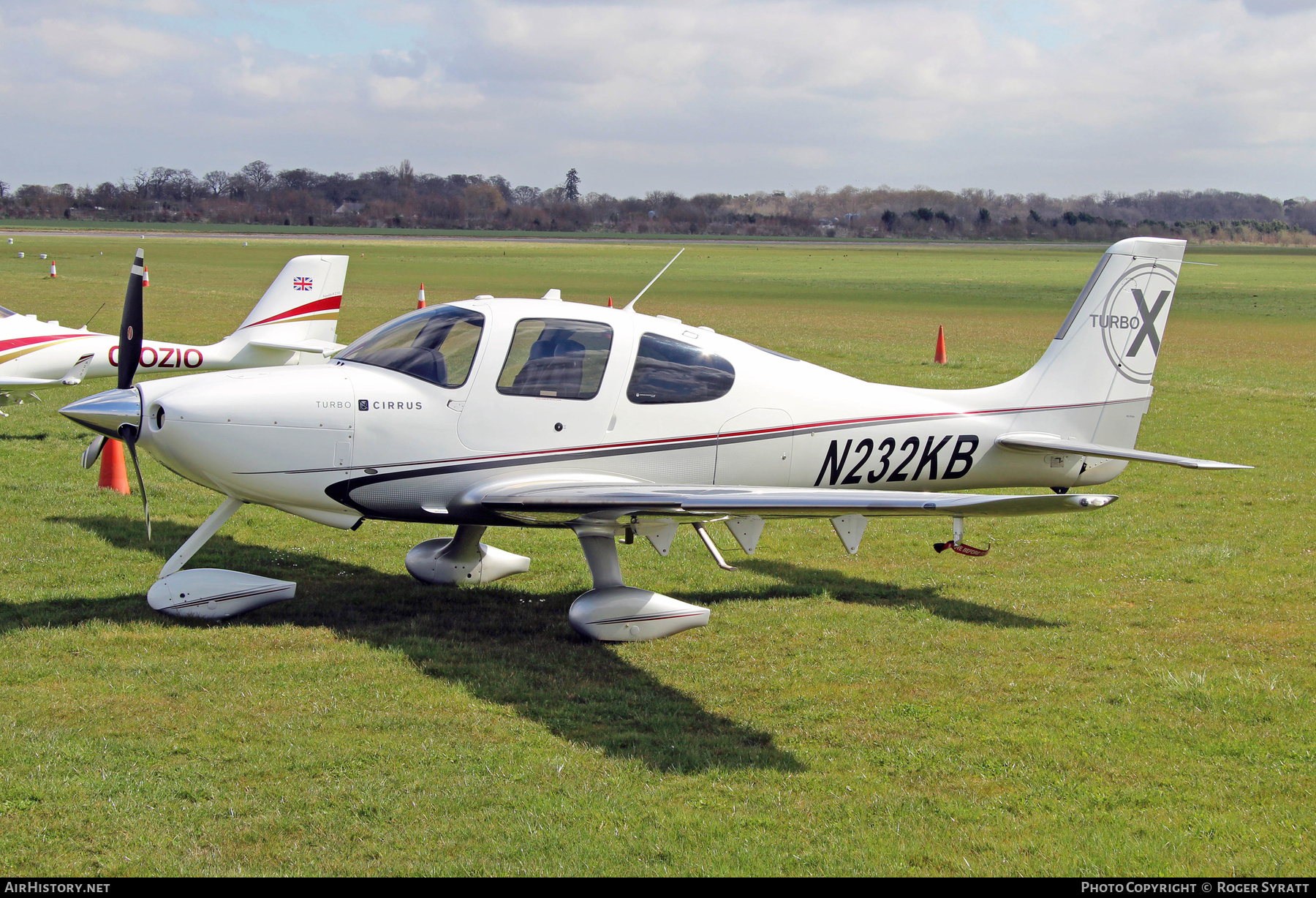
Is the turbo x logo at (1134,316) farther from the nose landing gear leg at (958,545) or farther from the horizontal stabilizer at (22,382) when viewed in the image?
the horizontal stabilizer at (22,382)

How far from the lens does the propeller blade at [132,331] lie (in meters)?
8.35

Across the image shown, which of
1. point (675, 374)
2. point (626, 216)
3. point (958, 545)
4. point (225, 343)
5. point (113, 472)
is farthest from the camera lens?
point (626, 216)

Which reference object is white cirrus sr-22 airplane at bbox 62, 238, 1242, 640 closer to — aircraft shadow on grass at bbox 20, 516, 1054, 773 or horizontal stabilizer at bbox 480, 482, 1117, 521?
horizontal stabilizer at bbox 480, 482, 1117, 521

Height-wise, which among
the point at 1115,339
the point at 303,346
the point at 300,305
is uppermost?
the point at 1115,339

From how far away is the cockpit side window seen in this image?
7.75m

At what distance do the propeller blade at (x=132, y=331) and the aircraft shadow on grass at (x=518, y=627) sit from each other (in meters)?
1.76

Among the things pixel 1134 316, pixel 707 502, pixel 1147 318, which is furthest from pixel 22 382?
pixel 1147 318

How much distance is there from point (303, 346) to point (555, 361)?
10.6 m

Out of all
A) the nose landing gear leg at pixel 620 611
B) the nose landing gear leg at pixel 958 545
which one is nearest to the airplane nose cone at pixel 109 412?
the nose landing gear leg at pixel 620 611

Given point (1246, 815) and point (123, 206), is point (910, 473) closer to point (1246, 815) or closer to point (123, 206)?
point (1246, 815)

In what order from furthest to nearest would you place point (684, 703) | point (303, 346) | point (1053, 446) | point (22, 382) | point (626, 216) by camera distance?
point (626, 216) < point (303, 346) < point (22, 382) < point (1053, 446) < point (684, 703)

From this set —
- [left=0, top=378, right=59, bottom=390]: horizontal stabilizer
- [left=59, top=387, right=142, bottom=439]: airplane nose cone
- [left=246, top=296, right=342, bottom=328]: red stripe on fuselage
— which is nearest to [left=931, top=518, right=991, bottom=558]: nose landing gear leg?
[left=59, top=387, right=142, bottom=439]: airplane nose cone

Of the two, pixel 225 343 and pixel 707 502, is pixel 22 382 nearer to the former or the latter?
pixel 225 343

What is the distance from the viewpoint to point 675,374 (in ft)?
26.6
